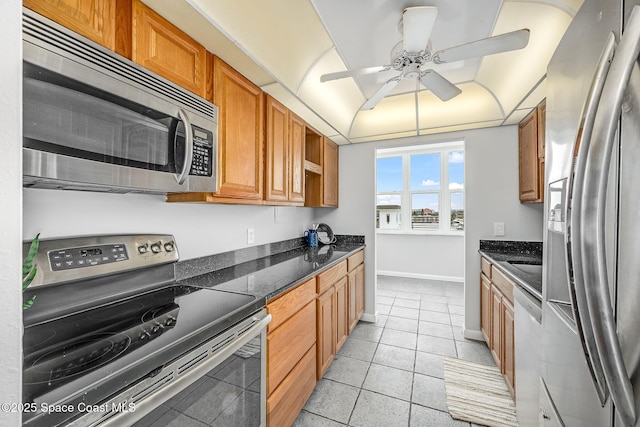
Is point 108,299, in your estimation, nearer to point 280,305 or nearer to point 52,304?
point 52,304

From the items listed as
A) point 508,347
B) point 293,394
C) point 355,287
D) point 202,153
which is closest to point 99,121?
point 202,153

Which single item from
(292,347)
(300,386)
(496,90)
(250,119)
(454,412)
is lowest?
(454,412)

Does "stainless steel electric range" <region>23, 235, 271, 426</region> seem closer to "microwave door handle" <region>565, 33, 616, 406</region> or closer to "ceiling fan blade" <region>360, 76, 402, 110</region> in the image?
"microwave door handle" <region>565, 33, 616, 406</region>

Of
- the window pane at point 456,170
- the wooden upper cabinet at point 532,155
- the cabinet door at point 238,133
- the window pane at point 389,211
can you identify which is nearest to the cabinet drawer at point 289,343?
the cabinet door at point 238,133

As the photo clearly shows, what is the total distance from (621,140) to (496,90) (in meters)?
2.28

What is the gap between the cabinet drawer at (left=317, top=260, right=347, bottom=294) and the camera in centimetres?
197

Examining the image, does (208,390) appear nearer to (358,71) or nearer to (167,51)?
(167,51)

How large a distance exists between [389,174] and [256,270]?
168 inches

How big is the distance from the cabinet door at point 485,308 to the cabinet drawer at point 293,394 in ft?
5.40

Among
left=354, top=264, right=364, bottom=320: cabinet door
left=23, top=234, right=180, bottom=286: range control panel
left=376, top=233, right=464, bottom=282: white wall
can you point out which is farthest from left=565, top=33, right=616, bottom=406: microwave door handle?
left=376, top=233, right=464, bottom=282: white wall

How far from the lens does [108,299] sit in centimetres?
117

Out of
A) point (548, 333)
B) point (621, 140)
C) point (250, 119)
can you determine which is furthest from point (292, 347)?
point (621, 140)

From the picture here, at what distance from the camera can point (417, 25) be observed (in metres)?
1.36

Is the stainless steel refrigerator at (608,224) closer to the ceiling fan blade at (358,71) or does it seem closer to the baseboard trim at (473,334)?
the ceiling fan blade at (358,71)
